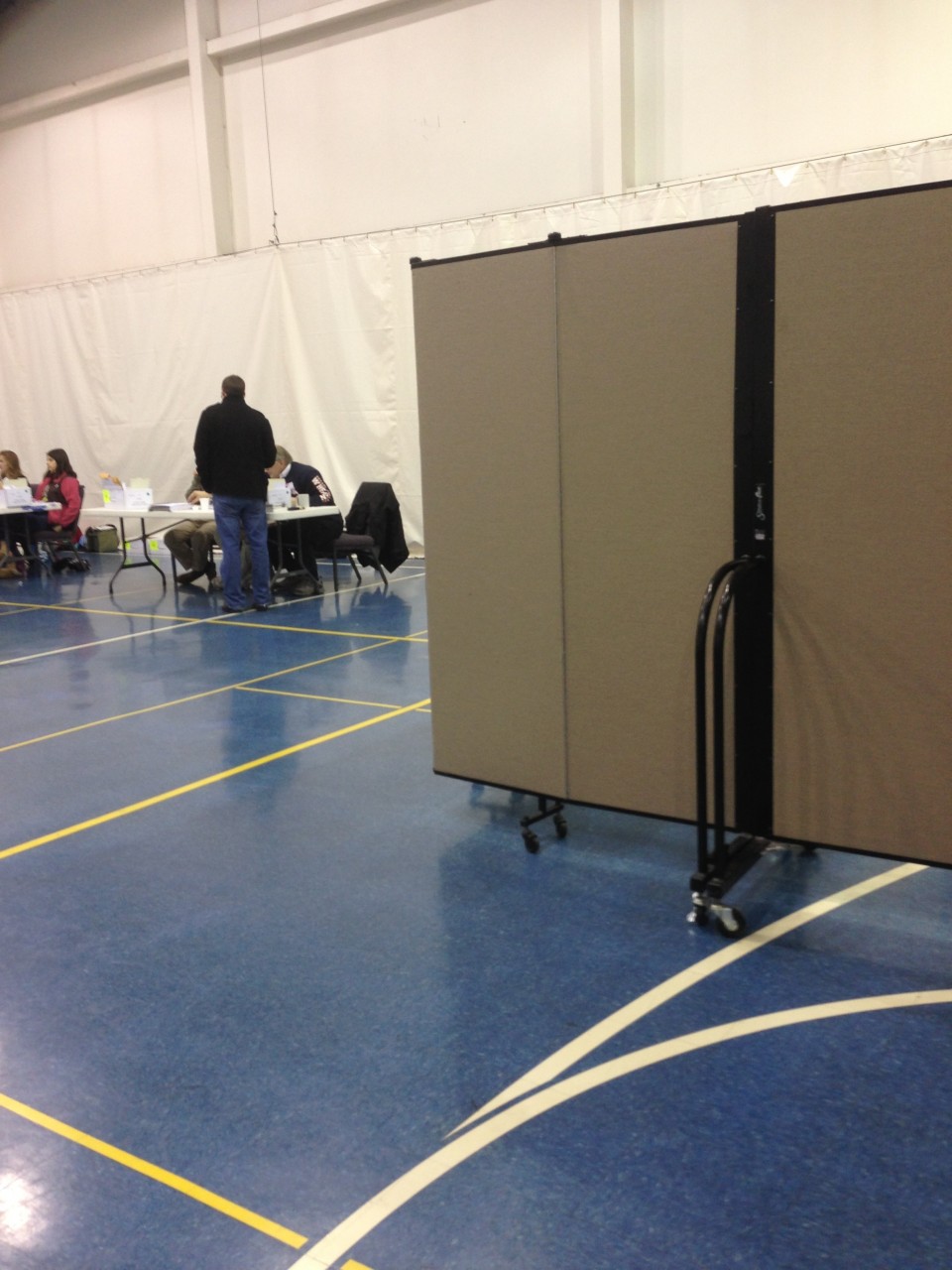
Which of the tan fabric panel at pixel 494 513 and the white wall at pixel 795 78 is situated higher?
the white wall at pixel 795 78

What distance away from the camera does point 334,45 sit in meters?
11.1

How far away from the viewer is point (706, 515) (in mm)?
3242

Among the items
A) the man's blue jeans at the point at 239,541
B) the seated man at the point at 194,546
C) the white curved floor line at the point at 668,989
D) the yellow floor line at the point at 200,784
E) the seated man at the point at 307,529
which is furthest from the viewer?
the seated man at the point at 194,546

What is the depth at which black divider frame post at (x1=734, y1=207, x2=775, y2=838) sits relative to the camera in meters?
3.01

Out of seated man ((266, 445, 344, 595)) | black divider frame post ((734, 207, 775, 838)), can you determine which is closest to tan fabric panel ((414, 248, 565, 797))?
black divider frame post ((734, 207, 775, 838))

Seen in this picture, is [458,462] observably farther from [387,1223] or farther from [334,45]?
[334,45]

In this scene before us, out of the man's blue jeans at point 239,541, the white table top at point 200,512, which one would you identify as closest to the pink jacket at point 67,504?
the white table top at point 200,512

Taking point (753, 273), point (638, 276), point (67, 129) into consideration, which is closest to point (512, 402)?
point (638, 276)

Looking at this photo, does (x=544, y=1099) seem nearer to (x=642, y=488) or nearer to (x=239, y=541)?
(x=642, y=488)

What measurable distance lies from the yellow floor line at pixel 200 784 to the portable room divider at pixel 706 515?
1128 millimetres

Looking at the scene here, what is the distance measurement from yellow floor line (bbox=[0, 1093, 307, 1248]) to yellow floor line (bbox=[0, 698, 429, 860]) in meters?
1.60

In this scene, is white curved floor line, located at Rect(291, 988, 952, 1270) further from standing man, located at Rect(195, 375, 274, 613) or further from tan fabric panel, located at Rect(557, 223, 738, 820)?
standing man, located at Rect(195, 375, 274, 613)

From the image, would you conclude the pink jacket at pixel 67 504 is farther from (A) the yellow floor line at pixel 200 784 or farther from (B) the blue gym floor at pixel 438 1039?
(B) the blue gym floor at pixel 438 1039

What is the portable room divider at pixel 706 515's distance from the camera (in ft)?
9.46
